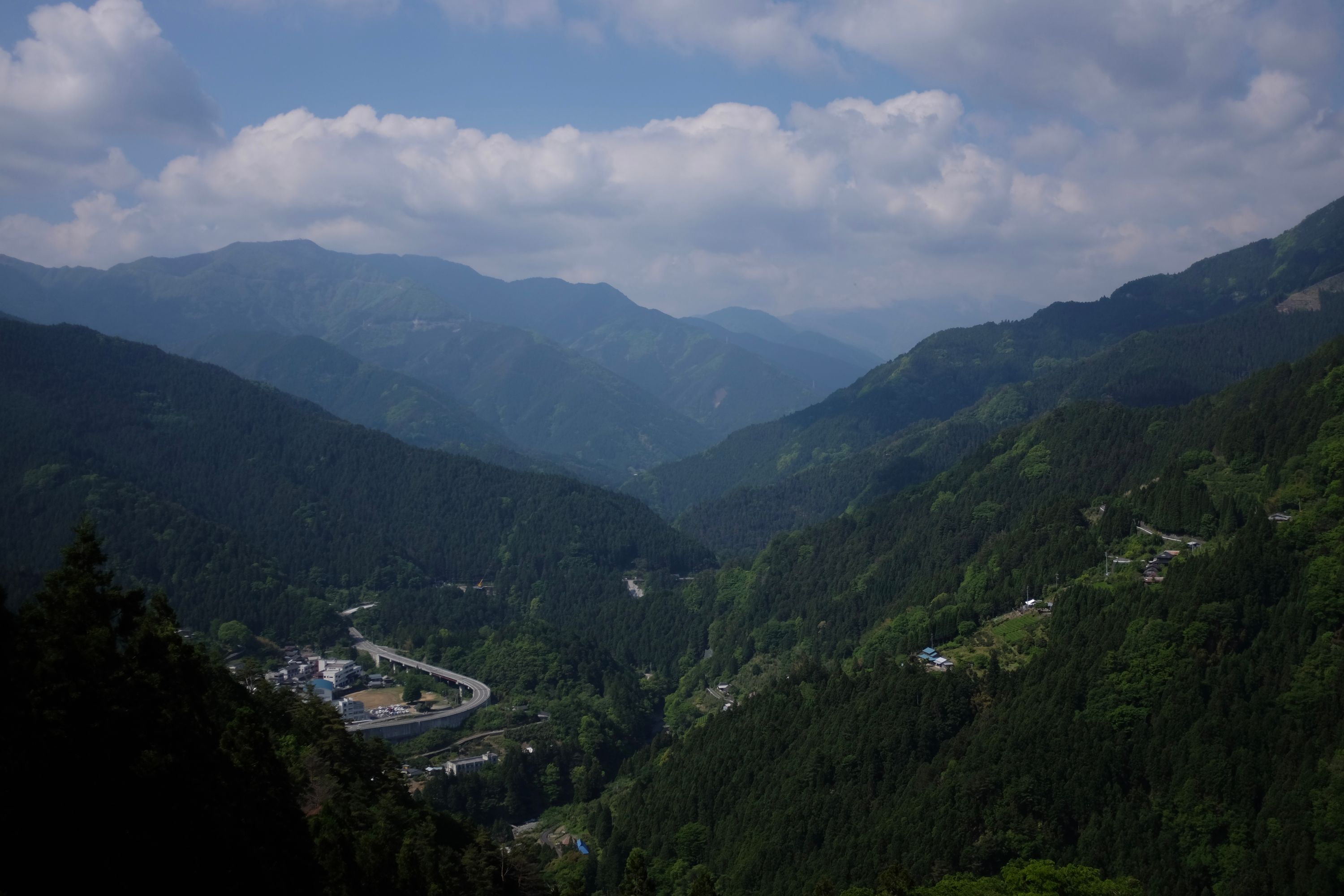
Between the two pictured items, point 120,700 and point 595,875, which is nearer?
point 120,700

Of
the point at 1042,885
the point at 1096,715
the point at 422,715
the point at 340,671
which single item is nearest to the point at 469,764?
the point at 422,715

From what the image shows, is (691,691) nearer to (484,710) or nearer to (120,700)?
(484,710)

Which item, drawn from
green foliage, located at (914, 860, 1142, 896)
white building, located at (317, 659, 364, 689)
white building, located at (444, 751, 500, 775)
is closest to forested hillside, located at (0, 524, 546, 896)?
green foliage, located at (914, 860, 1142, 896)

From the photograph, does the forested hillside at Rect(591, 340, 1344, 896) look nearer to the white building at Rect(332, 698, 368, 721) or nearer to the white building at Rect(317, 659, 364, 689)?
the white building at Rect(332, 698, 368, 721)

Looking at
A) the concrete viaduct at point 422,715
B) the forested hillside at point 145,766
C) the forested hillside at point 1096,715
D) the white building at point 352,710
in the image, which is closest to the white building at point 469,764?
the concrete viaduct at point 422,715

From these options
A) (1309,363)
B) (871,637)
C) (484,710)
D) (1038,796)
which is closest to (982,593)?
(871,637)

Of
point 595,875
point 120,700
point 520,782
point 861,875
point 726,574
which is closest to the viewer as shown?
point 120,700
